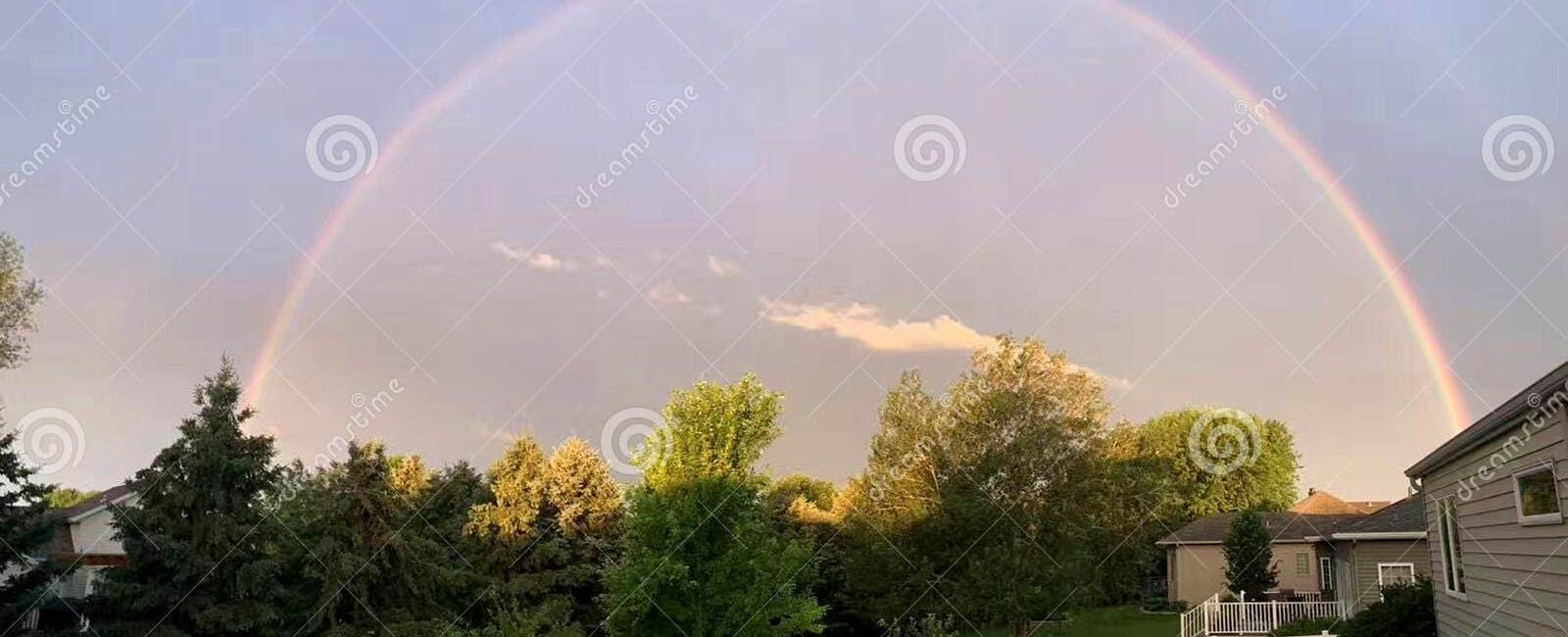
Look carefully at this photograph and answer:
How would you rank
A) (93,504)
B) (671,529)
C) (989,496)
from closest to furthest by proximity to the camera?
(671,529) < (989,496) < (93,504)

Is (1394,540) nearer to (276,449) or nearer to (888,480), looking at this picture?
(888,480)

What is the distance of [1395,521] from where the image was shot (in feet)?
89.3

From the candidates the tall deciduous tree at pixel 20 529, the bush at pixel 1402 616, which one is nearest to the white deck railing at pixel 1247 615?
the bush at pixel 1402 616

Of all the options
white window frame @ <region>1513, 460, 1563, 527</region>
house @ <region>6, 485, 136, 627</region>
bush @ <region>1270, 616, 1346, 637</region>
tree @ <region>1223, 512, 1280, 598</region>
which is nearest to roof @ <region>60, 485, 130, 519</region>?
house @ <region>6, 485, 136, 627</region>

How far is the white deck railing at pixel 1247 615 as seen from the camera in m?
25.9

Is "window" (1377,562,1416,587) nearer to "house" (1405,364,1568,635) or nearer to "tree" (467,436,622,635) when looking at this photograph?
"house" (1405,364,1568,635)

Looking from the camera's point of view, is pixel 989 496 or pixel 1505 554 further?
pixel 989 496

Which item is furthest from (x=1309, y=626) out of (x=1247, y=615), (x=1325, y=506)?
(x=1325, y=506)

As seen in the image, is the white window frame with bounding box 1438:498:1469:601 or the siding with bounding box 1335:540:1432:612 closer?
the white window frame with bounding box 1438:498:1469:601

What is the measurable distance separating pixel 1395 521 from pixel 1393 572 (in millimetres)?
1410

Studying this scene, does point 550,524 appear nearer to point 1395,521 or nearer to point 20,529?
point 20,529

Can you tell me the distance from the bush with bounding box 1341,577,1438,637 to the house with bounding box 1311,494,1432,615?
6.97 meters

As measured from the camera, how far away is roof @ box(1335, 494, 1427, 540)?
26344 millimetres

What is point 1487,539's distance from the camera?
12.5m
